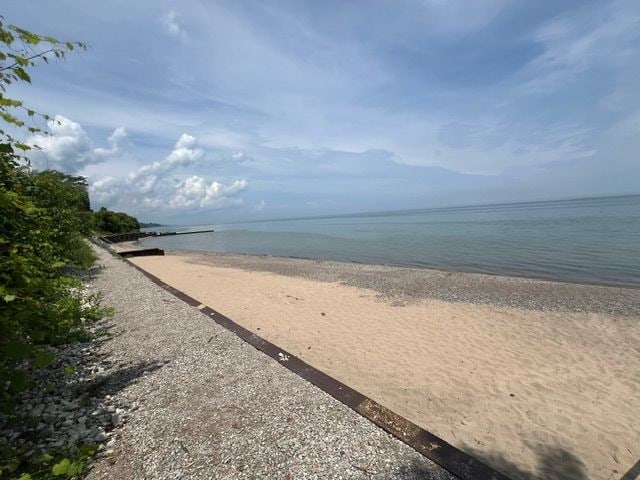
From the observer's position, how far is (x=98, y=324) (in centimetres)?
685

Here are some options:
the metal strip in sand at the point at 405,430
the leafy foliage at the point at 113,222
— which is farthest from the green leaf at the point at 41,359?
the leafy foliage at the point at 113,222

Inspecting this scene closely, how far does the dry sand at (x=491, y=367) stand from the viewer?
13.7 feet

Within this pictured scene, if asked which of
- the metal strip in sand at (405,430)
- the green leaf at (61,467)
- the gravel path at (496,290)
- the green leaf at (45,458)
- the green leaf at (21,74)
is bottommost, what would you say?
the gravel path at (496,290)

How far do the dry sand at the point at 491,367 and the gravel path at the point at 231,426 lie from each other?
1739 mm

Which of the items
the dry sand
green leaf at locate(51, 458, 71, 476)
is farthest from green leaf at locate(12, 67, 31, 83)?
the dry sand

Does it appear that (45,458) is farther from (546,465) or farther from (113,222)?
(113,222)

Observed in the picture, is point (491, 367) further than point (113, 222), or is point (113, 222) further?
point (113, 222)

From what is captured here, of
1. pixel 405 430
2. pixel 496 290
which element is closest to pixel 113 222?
pixel 496 290

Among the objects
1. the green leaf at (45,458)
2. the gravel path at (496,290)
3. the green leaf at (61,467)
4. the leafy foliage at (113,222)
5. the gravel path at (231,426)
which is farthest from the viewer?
the leafy foliage at (113,222)

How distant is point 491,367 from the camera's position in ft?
20.7

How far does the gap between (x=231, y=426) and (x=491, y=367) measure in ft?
17.1

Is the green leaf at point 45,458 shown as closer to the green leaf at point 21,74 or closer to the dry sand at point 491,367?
the green leaf at point 21,74

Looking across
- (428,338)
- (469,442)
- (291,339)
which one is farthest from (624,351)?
(291,339)

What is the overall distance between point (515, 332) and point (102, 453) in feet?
29.3
